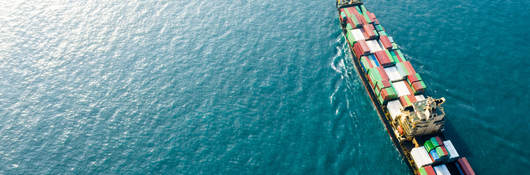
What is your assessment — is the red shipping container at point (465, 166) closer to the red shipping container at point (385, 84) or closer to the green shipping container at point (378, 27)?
the red shipping container at point (385, 84)

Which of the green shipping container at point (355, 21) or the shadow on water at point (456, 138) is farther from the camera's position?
the green shipping container at point (355, 21)

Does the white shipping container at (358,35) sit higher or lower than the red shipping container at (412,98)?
higher

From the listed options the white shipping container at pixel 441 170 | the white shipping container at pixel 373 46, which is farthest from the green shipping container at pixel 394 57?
the white shipping container at pixel 441 170

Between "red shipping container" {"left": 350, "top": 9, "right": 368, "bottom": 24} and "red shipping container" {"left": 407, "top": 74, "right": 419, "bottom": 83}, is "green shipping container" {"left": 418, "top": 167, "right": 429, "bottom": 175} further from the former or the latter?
"red shipping container" {"left": 350, "top": 9, "right": 368, "bottom": 24}

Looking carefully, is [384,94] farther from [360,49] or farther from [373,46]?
[373,46]

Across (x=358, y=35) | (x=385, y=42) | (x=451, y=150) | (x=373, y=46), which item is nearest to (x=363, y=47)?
(x=373, y=46)

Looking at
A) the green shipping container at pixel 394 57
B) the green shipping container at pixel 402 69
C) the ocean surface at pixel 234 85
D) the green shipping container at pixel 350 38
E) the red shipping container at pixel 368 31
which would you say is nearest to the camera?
the ocean surface at pixel 234 85

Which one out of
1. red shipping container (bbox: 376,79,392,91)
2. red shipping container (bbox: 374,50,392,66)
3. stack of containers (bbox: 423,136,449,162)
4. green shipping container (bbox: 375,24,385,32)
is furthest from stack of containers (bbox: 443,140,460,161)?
green shipping container (bbox: 375,24,385,32)
